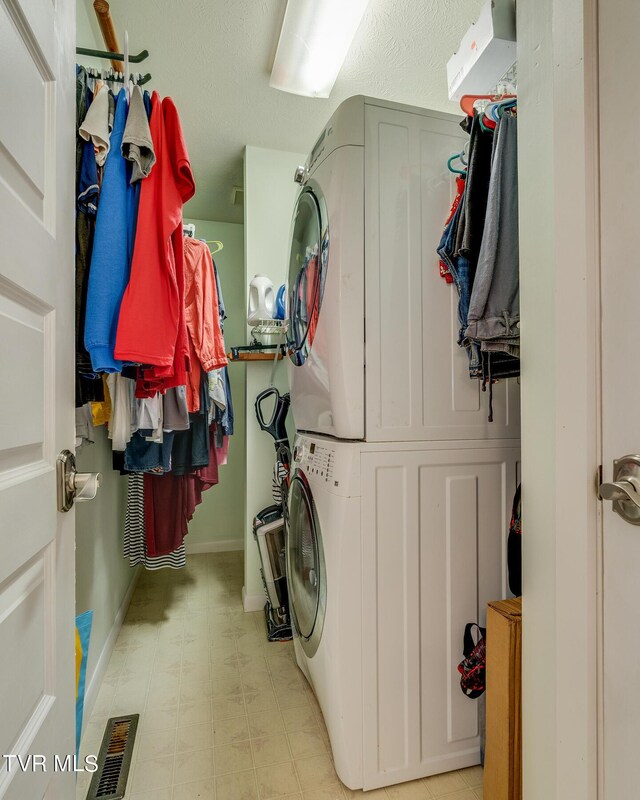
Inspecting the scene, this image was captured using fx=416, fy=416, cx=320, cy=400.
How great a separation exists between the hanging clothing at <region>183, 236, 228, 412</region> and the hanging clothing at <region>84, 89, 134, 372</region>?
768mm

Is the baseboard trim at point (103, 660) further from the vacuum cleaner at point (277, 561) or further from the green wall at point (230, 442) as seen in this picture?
the green wall at point (230, 442)

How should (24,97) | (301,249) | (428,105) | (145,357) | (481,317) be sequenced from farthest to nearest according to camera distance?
(428,105) → (301,249) → (481,317) → (145,357) → (24,97)

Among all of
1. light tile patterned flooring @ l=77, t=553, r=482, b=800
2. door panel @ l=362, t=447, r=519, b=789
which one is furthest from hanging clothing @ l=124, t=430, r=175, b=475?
door panel @ l=362, t=447, r=519, b=789

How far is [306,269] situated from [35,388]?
1.09 m

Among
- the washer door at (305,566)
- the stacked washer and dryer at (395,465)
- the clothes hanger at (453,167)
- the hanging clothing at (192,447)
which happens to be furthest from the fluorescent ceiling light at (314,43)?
the washer door at (305,566)

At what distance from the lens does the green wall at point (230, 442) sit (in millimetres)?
3365

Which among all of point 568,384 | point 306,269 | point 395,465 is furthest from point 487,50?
point 395,465

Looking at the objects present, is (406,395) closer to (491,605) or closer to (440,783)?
(491,605)

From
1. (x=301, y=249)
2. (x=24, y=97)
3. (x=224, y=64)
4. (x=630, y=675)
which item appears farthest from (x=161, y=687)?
(x=224, y=64)

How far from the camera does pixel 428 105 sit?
2.25 metres

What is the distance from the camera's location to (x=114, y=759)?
1.34m

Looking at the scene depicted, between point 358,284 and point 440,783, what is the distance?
5.05ft

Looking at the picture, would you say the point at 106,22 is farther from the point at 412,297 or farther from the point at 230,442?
the point at 230,442

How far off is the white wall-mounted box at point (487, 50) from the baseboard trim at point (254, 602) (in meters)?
2.56
